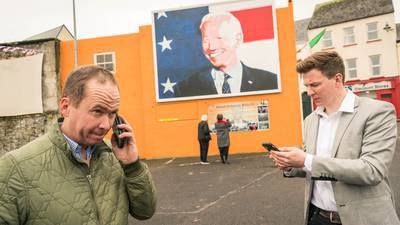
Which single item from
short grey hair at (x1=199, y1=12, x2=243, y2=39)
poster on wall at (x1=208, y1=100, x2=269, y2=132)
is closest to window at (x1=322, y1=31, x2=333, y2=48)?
short grey hair at (x1=199, y1=12, x2=243, y2=39)

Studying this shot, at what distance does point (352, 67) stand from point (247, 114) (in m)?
20.6

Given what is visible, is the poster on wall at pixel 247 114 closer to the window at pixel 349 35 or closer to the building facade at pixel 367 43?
the building facade at pixel 367 43

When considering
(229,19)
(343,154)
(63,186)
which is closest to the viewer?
(63,186)

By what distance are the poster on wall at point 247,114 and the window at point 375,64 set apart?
20.3 meters

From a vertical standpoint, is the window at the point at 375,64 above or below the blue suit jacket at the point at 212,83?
above

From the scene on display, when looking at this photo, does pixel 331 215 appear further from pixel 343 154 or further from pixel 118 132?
pixel 118 132

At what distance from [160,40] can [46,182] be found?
1608cm

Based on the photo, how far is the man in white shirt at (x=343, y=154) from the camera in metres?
2.27

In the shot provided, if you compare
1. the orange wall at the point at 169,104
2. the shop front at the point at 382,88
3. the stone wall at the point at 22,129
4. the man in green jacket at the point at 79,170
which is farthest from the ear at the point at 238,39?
the shop front at the point at 382,88

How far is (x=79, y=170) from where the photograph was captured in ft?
6.03

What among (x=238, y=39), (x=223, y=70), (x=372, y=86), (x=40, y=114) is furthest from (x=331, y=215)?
(x=372, y=86)

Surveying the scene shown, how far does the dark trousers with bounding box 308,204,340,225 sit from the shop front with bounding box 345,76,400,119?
104 feet

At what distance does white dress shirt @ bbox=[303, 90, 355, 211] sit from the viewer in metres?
2.50

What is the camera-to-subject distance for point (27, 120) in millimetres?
17719
